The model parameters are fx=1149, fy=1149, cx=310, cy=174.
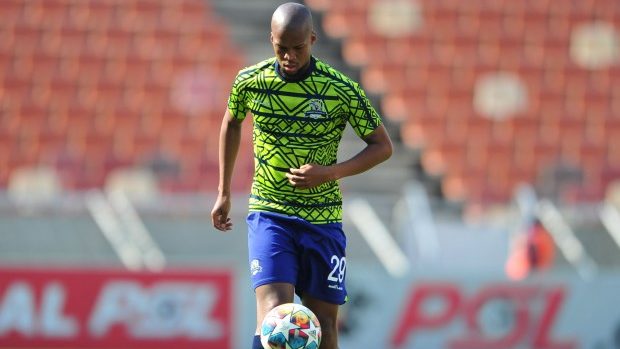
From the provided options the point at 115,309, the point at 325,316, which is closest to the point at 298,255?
the point at 325,316

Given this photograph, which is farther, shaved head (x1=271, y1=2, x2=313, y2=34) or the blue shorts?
the blue shorts

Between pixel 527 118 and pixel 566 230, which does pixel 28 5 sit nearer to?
pixel 527 118

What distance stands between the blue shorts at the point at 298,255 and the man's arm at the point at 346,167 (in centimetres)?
31

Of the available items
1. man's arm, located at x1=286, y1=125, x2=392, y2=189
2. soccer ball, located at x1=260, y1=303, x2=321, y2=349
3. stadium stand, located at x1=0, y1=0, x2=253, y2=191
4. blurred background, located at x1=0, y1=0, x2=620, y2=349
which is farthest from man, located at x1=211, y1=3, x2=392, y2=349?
stadium stand, located at x1=0, y1=0, x2=253, y2=191

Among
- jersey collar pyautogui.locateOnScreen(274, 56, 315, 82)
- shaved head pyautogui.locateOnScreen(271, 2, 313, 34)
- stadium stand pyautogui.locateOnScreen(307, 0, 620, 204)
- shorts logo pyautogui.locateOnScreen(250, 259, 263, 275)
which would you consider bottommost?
shorts logo pyautogui.locateOnScreen(250, 259, 263, 275)

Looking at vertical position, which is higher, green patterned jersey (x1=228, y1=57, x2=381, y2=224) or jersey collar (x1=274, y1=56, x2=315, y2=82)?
jersey collar (x1=274, y1=56, x2=315, y2=82)

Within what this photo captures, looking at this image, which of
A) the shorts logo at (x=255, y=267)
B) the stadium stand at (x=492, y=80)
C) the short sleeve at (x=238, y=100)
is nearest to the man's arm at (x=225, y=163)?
the short sleeve at (x=238, y=100)

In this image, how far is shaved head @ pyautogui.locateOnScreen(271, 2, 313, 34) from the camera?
5.46 m

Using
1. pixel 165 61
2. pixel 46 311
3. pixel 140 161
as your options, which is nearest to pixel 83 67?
pixel 165 61

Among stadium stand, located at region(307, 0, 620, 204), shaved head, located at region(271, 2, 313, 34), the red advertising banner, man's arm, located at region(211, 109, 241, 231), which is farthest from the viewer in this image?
stadium stand, located at region(307, 0, 620, 204)

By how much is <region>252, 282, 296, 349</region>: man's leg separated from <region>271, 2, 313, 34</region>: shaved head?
1272 millimetres

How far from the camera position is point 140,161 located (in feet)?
47.3

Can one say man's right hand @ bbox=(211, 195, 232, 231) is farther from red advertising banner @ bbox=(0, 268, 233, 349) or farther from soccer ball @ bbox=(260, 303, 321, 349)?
red advertising banner @ bbox=(0, 268, 233, 349)

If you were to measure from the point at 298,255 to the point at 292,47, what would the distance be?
3.64 ft
